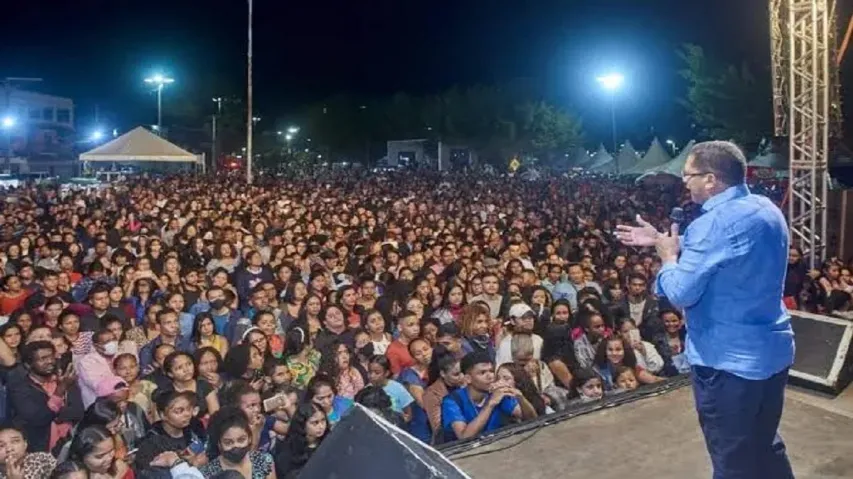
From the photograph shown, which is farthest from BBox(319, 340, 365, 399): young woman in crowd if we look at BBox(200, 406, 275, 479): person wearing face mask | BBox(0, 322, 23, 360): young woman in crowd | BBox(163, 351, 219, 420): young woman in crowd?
BBox(0, 322, 23, 360): young woman in crowd

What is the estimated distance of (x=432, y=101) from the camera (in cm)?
4994

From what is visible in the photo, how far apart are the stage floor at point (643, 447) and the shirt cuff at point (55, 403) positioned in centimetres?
229

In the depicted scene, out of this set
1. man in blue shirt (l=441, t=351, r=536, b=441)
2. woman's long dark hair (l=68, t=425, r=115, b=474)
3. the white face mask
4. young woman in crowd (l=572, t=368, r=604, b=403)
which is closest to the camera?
woman's long dark hair (l=68, t=425, r=115, b=474)

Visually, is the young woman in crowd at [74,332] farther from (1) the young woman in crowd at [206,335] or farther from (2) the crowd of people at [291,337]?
(1) the young woman in crowd at [206,335]

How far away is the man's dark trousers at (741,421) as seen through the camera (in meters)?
2.29

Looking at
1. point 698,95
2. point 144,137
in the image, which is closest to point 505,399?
point 144,137

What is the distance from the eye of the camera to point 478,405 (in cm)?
418

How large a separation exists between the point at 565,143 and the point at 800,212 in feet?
116

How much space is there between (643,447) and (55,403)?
9.95ft

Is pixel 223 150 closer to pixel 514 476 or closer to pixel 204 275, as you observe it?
pixel 204 275

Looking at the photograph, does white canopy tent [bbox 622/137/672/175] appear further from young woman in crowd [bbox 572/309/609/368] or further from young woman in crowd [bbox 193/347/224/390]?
young woman in crowd [bbox 193/347/224/390]

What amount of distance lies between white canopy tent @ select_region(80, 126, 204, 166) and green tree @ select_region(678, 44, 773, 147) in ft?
44.7

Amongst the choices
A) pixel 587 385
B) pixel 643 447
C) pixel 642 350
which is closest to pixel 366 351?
pixel 587 385

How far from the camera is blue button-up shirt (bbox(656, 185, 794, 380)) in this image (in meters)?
2.23
